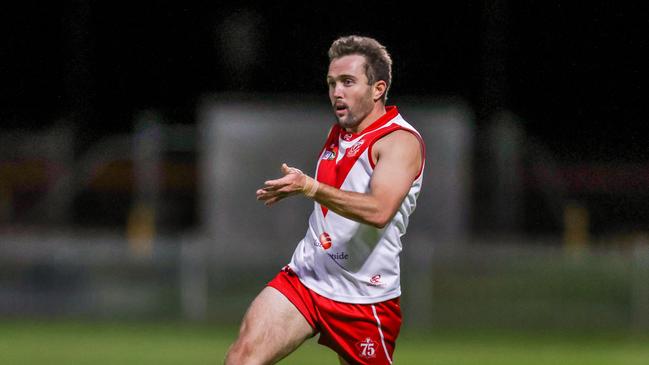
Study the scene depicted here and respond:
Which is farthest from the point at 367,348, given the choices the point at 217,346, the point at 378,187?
the point at 217,346

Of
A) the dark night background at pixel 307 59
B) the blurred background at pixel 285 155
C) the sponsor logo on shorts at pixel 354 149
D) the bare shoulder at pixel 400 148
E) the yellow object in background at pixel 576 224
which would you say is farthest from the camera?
the dark night background at pixel 307 59

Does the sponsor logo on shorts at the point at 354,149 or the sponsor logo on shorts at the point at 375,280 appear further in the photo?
the sponsor logo on shorts at the point at 375,280

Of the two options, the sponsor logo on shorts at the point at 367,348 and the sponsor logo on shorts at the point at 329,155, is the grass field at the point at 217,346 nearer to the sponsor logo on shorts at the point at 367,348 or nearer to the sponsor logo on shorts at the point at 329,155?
the sponsor logo on shorts at the point at 367,348

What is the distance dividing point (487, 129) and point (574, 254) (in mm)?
10354

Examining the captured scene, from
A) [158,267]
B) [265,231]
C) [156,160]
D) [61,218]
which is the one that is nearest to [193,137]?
[156,160]

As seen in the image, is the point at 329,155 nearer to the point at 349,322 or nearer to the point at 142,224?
the point at 349,322

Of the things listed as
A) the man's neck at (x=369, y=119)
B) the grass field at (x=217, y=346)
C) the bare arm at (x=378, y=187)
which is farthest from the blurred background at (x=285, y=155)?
the bare arm at (x=378, y=187)

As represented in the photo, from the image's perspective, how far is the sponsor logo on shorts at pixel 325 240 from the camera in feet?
20.3

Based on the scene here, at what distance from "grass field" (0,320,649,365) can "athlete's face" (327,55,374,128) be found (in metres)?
5.93

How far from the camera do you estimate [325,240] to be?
6207 millimetres

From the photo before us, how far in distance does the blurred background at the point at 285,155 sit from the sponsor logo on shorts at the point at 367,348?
8.95 meters

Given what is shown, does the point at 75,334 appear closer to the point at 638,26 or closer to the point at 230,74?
the point at 230,74

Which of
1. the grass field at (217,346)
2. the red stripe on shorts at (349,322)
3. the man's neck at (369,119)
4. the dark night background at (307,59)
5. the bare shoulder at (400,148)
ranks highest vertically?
the dark night background at (307,59)

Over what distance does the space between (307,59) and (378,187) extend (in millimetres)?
25564
